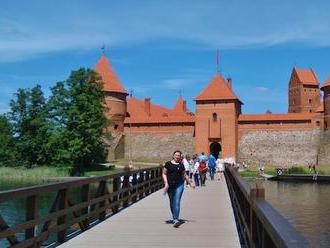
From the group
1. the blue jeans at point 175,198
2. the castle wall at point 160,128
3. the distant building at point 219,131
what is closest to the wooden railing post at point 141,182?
the blue jeans at point 175,198

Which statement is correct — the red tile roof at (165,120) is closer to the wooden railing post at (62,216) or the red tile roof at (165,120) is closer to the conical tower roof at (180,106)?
the conical tower roof at (180,106)

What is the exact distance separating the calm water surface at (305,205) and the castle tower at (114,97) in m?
24.6

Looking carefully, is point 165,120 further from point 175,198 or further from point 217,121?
point 175,198

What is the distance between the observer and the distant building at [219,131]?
2601 inches

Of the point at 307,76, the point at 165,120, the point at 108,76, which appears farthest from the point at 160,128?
the point at 307,76

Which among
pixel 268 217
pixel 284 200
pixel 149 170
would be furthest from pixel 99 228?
pixel 284 200

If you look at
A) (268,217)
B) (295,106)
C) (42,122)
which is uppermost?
(295,106)

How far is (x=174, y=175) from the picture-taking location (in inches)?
417

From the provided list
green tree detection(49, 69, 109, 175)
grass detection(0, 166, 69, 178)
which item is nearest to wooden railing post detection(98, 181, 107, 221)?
grass detection(0, 166, 69, 178)

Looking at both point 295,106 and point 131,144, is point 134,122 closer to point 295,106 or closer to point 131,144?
point 131,144

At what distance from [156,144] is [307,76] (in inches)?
1834

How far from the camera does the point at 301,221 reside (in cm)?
2714

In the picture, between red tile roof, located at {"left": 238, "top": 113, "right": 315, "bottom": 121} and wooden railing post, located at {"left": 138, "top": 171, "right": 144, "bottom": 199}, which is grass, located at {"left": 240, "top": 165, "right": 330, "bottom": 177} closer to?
red tile roof, located at {"left": 238, "top": 113, "right": 315, "bottom": 121}

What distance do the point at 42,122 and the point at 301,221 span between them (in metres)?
36.0
